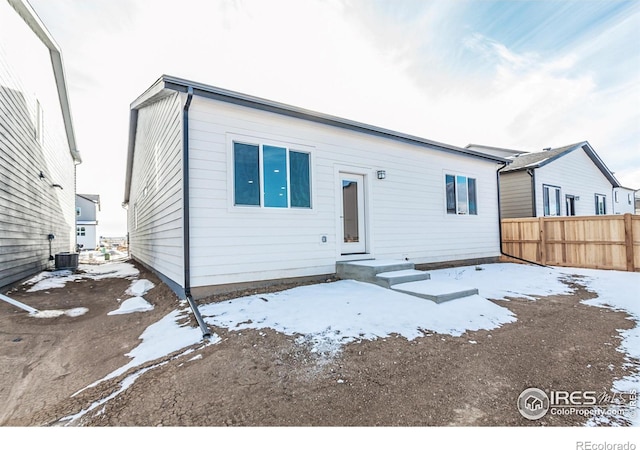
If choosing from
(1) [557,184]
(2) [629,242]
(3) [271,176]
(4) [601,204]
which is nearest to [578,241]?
(2) [629,242]

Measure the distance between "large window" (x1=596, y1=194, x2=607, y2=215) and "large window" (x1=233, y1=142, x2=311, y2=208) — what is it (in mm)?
17359

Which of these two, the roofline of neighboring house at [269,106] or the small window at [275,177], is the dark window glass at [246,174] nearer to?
the small window at [275,177]

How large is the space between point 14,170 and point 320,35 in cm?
733

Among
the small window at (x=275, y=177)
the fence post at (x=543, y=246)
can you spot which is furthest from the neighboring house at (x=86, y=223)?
the fence post at (x=543, y=246)

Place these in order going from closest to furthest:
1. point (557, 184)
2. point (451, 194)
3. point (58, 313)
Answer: point (58, 313), point (451, 194), point (557, 184)

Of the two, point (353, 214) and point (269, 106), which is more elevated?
point (269, 106)

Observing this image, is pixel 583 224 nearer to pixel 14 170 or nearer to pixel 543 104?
pixel 543 104

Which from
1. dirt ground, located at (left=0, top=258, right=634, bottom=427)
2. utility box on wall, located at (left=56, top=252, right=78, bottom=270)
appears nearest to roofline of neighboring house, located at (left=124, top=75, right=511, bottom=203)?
dirt ground, located at (left=0, top=258, right=634, bottom=427)

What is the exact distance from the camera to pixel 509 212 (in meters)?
12.7

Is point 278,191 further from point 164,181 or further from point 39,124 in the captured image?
point 39,124

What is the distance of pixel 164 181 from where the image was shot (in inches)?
248

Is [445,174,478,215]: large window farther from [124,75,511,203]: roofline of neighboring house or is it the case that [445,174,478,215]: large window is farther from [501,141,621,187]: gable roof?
[501,141,621,187]: gable roof

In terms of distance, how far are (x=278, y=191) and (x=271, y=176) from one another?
31cm

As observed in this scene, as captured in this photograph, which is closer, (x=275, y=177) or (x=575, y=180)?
(x=275, y=177)
